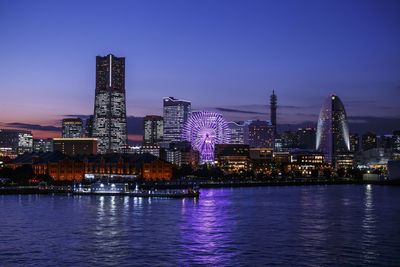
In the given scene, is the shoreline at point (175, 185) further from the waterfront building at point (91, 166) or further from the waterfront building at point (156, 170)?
the waterfront building at point (91, 166)

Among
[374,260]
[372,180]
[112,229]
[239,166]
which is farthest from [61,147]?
[374,260]

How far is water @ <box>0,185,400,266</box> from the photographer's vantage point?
27.6 metres

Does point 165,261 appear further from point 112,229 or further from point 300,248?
point 112,229

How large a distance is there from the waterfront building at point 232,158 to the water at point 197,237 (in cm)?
12909

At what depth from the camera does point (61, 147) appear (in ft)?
646

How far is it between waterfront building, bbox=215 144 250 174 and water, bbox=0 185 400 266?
129 metres

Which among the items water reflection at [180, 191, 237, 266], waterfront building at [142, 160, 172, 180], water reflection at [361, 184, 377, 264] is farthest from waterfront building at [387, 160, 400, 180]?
water reflection at [180, 191, 237, 266]

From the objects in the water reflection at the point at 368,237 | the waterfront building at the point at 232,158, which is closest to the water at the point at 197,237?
the water reflection at the point at 368,237

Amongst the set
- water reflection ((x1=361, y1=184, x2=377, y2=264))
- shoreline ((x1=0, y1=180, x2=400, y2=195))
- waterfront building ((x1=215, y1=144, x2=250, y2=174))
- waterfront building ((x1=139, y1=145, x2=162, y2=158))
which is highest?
waterfront building ((x1=139, y1=145, x2=162, y2=158))

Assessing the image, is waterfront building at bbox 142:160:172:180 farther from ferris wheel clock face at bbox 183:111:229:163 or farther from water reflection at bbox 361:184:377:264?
water reflection at bbox 361:184:377:264

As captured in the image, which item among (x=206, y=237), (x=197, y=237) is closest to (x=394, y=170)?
(x=206, y=237)

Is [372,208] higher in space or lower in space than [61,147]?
lower

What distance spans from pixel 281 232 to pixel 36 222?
16328 mm

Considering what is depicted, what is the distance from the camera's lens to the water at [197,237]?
27578mm
